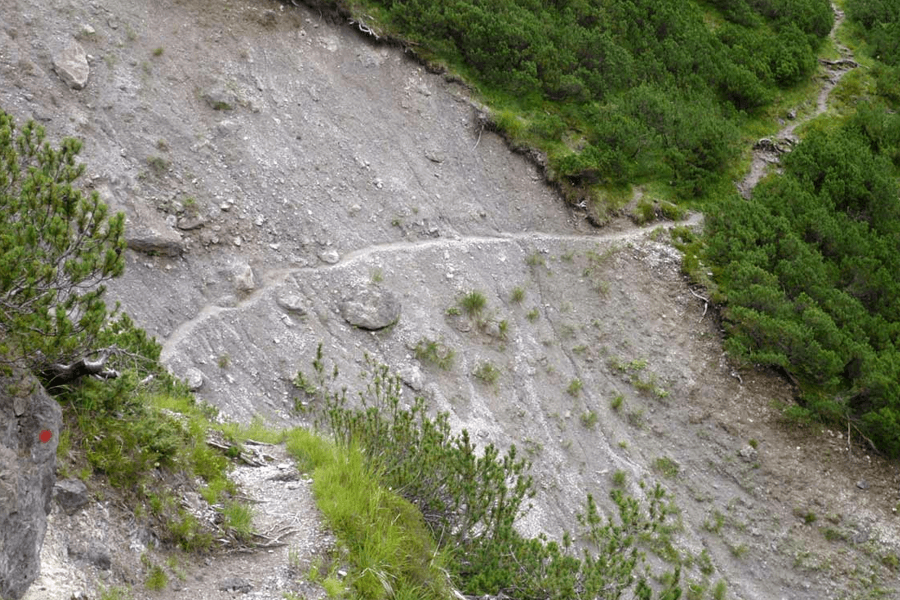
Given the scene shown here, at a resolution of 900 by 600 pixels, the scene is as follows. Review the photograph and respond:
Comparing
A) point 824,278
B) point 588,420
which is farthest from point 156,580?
point 824,278

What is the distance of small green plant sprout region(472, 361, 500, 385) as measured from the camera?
1962 cm

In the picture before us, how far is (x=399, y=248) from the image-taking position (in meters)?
21.6

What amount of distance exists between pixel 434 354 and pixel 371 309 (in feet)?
6.62

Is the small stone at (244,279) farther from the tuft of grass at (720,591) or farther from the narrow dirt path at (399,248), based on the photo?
the tuft of grass at (720,591)

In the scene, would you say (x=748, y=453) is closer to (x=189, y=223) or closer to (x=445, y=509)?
(x=445, y=509)

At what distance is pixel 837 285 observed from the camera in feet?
77.6

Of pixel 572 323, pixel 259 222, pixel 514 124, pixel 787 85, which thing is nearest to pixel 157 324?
pixel 259 222

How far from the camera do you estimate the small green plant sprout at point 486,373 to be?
19.6 meters

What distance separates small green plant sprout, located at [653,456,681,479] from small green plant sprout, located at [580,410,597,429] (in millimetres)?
1864

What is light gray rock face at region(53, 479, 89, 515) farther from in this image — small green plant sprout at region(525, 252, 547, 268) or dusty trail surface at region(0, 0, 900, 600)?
small green plant sprout at region(525, 252, 547, 268)

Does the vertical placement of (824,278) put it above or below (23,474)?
below

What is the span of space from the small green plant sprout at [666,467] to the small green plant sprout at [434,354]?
5970mm

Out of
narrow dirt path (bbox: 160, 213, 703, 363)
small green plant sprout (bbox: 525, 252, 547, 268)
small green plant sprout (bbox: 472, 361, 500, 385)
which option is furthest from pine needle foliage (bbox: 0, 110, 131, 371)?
small green plant sprout (bbox: 525, 252, 547, 268)

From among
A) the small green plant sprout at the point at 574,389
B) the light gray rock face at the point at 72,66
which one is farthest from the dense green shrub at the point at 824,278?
the light gray rock face at the point at 72,66
